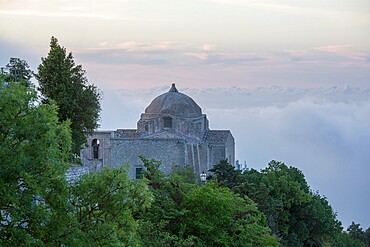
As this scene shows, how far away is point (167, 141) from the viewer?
46469 mm

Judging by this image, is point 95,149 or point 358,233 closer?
point 95,149

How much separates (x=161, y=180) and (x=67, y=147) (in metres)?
11.3

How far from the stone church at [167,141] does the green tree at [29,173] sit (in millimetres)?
32935

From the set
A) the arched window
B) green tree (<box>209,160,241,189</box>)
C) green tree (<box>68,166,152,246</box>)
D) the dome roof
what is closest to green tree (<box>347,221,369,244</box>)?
the dome roof

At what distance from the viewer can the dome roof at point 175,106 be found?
4812cm

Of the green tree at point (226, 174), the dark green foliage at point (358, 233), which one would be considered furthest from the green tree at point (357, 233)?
the green tree at point (226, 174)


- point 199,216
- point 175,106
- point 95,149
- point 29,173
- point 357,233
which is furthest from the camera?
point 357,233

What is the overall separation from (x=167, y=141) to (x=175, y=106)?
287 cm

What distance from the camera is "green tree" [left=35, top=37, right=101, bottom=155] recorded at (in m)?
27.1

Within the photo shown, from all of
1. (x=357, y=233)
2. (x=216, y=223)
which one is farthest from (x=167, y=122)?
(x=357, y=233)

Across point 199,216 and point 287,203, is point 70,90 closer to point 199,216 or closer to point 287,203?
point 199,216

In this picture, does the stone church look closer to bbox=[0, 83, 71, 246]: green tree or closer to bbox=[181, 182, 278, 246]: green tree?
bbox=[181, 182, 278, 246]: green tree

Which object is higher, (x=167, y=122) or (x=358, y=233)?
(x=167, y=122)

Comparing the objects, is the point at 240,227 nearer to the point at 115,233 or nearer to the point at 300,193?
the point at 115,233
